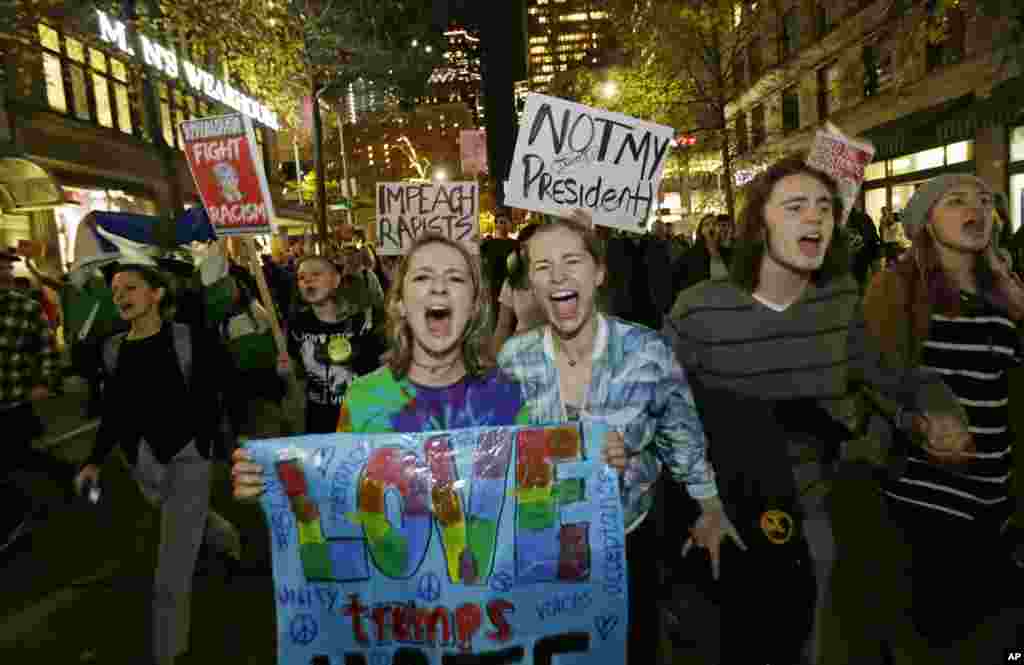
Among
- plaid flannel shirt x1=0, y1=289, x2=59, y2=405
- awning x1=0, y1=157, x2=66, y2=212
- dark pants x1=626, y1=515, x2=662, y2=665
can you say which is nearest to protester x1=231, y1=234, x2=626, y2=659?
dark pants x1=626, y1=515, x2=662, y2=665

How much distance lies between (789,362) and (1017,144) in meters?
17.5

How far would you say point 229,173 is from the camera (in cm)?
557

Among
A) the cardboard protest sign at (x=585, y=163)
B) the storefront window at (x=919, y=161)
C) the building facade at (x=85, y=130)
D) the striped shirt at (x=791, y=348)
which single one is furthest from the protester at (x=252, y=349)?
the storefront window at (x=919, y=161)

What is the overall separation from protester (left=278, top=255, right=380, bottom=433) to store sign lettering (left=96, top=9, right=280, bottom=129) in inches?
481

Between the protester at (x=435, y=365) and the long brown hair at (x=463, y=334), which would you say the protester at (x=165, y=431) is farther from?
the long brown hair at (x=463, y=334)

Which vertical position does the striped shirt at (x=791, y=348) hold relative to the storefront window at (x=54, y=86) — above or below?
below

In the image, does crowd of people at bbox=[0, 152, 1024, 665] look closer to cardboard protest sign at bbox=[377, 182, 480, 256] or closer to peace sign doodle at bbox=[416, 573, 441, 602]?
peace sign doodle at bbox=[416, 573, 441, 602]

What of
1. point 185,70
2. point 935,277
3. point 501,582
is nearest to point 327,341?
point 501,582

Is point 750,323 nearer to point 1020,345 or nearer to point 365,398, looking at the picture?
point 1020,345

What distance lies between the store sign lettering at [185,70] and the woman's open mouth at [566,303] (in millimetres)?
14924

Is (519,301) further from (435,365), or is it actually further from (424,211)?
(424,211)

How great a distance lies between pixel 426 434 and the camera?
2.16 metres

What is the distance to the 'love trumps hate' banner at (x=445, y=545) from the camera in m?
2.11

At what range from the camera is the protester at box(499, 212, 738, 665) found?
2396mm
